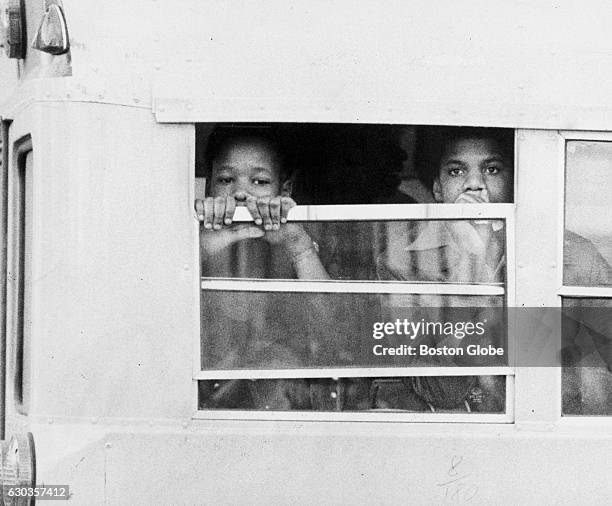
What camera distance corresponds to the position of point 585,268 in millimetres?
2732

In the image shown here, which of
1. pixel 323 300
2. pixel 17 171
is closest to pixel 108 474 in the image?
pixel 323 300

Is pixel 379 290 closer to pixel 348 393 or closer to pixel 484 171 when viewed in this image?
pixel 348 393

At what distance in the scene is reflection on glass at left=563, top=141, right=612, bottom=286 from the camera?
2.72 m

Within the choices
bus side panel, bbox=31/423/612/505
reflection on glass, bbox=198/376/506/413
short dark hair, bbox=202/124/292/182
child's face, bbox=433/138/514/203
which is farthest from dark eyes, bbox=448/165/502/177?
bus side panel, bbox=31/423/612/505

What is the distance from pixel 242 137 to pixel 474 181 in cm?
67

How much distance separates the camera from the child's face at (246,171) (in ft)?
8.84

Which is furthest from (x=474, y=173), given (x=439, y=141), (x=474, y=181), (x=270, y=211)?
(x=270, y=211)

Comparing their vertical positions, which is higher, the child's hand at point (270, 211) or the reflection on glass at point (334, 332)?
the child's hand at point (270, 211)

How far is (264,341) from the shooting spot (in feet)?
8.86

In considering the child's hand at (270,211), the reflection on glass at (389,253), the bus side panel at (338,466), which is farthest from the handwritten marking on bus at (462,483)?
the child's hand at (270,211)

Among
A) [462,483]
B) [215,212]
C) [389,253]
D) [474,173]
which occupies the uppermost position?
[474,173]

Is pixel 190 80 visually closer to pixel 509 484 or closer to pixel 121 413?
pixel 121 413

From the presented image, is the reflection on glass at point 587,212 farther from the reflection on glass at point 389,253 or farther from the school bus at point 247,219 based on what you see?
the reflection on glass at point 389,253

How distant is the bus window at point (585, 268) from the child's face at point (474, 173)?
0.61 feet
